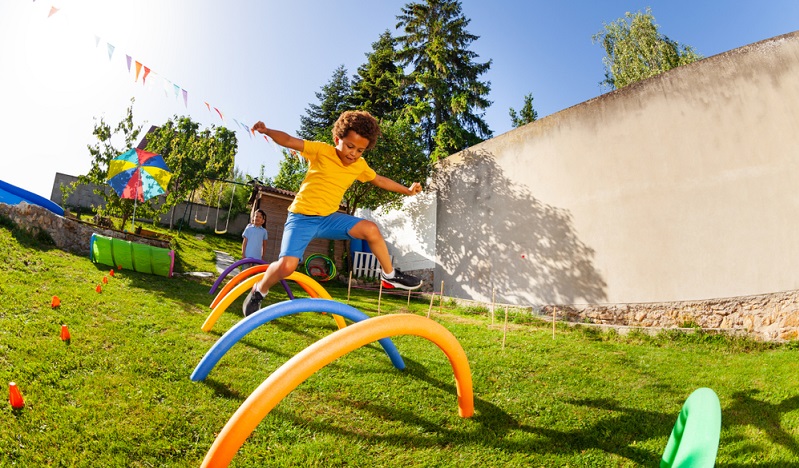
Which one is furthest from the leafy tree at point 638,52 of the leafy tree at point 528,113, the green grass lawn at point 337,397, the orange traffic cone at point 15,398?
the orange traffic cone at point 15,398

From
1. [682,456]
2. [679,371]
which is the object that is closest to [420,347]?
[679,371]

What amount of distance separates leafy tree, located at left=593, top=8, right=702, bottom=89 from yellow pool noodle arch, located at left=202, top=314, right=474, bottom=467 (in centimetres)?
2497

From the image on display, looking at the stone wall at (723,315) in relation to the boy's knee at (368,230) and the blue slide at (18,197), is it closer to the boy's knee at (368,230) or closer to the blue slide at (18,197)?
the boy's knee at (368,230)

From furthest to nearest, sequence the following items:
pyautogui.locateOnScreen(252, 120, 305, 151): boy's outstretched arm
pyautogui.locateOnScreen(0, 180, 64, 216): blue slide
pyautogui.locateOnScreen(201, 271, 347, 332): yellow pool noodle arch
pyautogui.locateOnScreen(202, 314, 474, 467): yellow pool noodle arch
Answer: pyautogui.locateOnScreen(0, 180, 64, 216): blue slide, pyautogui.locateOnScreen(201, 271, 347, 332): yellow pool noodle arch, pyautogui.locateOnScreen(252, 120, 305, 151): boy's outstretched arm, pyautogui.locateOnScreen(202, 314, 474, 467): yellow pool noodle arch

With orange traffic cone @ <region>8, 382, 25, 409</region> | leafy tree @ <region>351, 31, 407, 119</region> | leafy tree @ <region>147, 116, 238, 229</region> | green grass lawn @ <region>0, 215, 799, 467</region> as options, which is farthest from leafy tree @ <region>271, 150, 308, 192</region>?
orange traffic cone @ <region>8, 382, 25, 409</region>

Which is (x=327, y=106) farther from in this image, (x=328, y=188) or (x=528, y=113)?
(x=328, y=188)

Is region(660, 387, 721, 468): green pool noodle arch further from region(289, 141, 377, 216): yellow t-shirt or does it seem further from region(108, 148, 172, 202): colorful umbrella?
region(108, 148, 172, 202): colorful umbrella

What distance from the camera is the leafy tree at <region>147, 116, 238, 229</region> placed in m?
16.4

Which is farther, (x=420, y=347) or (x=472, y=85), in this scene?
(x=472, y=85)

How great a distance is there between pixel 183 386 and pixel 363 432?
1518 millimetres

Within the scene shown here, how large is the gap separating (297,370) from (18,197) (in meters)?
14.8

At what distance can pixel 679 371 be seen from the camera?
554 centimetres

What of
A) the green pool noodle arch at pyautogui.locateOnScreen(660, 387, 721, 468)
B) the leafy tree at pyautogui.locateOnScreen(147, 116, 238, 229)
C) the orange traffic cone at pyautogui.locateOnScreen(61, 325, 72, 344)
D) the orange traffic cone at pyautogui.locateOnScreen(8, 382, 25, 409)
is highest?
the leafy tree at pyautogui.locateOnScreen(147, 116, 238, 229)

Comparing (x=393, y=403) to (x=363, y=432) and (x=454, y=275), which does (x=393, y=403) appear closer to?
(x=363, y=432)
